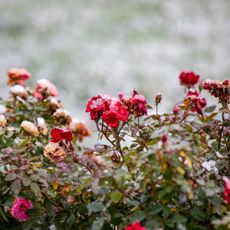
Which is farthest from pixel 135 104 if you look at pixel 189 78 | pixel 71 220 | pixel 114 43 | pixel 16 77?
pixel 114 43

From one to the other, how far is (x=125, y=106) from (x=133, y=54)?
4.81 metres

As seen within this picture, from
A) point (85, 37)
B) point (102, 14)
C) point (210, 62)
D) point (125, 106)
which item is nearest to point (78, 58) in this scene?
point (85, 37)

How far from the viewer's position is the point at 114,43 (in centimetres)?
635

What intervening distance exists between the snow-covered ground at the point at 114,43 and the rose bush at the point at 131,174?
3.48 m

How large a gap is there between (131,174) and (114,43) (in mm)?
5292

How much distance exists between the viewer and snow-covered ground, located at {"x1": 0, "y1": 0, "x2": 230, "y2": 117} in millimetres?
5605

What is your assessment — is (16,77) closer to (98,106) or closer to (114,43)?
(98,106)

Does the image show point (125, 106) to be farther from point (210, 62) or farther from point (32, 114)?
point (210, 62)

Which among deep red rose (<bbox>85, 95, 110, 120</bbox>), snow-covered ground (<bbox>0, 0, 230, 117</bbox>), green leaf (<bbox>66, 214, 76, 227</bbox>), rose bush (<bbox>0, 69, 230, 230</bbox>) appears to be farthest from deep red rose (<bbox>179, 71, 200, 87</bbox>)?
snow-covered ground (<bbox>0, 0, 230, 117</bbox>)

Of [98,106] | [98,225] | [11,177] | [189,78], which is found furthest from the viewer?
[189,78]

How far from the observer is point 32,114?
204 cm

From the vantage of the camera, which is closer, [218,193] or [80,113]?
[218,193]

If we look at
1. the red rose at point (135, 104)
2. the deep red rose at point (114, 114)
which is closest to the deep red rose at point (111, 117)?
the deep red rose at point (114, 114)

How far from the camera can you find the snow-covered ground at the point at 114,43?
5605 millimetres
